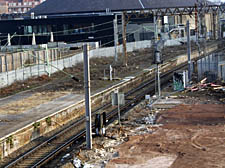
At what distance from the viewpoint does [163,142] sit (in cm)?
1989

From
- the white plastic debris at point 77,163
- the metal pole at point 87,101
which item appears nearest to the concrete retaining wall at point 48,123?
the metal pole at point 87,101

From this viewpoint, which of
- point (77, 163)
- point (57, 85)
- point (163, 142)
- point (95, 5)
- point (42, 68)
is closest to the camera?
point (77, 163)

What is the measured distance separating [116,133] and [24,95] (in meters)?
13.2

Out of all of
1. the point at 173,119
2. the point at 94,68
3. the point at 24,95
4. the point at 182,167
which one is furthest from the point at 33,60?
the point at 182,167

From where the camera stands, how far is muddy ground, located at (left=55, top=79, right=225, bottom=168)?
17.4 metres

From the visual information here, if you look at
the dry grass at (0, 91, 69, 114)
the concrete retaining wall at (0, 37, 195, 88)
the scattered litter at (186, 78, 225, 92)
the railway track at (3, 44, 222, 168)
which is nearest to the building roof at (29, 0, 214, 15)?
the concrete retaining wall at (0, 37, 195, 88)

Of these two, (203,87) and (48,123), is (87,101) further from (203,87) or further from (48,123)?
(203,87)

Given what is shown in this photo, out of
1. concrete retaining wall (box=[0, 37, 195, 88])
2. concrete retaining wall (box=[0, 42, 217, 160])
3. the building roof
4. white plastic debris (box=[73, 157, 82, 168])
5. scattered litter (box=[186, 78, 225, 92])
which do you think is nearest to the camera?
white plastic debris (box=[73, 157, 82, 168])

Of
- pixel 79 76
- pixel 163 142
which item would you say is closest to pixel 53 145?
pixel 163 142

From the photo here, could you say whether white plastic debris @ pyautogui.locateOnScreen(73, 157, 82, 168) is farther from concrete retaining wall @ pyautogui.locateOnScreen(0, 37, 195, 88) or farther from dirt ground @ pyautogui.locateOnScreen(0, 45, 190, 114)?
dirt ground @ pyautogui.locateOnScreen(0, 45, 190, 114)

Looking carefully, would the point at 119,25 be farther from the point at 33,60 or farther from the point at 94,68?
the point at 33,60

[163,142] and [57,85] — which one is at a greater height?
[57,85]

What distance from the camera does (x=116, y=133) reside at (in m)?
22.1

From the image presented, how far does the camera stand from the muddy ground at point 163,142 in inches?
685
